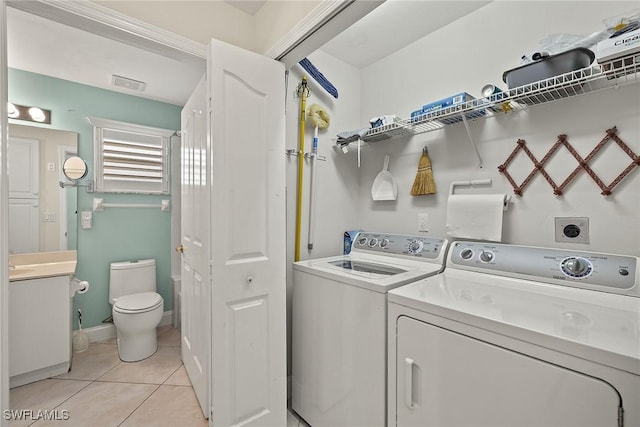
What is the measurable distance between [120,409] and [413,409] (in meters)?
1.82

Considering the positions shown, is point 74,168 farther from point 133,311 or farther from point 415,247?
point 415,247

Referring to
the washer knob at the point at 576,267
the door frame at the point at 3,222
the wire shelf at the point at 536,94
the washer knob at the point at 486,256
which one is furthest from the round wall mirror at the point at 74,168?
the washer knob at the point at 576,267

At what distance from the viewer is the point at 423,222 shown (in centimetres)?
187

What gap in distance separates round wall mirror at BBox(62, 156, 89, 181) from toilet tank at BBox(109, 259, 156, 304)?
87 centimetres

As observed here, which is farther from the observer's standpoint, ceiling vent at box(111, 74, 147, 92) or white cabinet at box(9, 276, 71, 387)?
ceiling vent at box(111, 74, 147, 92)

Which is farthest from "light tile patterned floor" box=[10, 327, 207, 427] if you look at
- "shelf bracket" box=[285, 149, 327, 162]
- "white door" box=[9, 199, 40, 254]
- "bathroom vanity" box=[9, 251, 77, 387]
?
"shelf bracket" box=[285, 149, 327, 162]

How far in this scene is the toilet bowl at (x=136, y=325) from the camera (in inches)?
87.7

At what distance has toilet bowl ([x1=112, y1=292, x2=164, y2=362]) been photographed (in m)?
2.23

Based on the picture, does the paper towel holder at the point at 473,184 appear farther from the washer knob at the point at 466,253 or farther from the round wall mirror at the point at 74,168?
the round wall mirror at the point at 74,168

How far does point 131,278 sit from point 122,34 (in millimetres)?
2254

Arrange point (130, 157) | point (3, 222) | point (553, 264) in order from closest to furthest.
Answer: point (3, 222) → point (553, 264) → point (130, 157)

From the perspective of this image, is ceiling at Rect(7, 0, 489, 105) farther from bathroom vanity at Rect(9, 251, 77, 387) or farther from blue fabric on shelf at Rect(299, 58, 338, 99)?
bathroom vanity at Rect(9, 251, 77, 387)

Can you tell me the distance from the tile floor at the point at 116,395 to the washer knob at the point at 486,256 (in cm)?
141

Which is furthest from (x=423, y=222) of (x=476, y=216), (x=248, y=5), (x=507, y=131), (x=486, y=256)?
(x=248, y=5)
